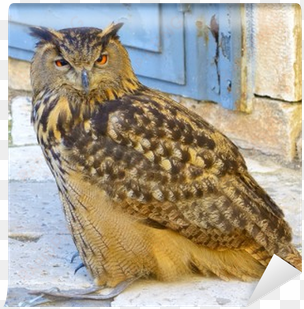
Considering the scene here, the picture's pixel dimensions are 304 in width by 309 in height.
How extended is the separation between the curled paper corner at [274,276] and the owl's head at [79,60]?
2.52ft

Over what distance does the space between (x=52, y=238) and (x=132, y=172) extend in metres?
0.74

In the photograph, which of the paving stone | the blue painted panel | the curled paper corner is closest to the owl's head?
the blue painted panel

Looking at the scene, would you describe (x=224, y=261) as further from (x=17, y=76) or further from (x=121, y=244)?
(x=17, y=76)

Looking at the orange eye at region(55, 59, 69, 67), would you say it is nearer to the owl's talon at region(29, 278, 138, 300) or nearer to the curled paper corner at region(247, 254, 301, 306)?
the owl's talon at region(29, 278, 138, 300)

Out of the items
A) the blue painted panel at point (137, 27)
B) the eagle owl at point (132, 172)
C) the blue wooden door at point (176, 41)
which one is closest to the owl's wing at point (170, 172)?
the eagle owl at point (132, 172)

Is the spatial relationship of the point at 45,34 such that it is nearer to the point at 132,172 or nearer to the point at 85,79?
the point at 85,79

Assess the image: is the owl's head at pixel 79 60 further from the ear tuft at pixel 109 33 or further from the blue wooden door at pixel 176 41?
the blue wooden door at pixel 176 41

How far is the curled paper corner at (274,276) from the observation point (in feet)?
13.0

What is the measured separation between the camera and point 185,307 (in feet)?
13.0

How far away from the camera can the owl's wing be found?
3.83 m

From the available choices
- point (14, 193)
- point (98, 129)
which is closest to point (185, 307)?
point (98, 129)

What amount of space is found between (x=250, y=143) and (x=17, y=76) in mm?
1031

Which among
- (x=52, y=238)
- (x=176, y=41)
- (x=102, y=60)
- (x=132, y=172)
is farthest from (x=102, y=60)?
(x=176, y=41)

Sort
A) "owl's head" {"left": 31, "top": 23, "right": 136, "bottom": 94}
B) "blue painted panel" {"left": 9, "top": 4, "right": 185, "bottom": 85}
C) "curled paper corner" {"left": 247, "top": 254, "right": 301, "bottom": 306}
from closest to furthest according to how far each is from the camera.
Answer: "owl's head" {"left": 31, "top": 23, "right": 136, "bottom": 94} → "curled paper corner" {"left": 247, "top": 254, "right": 301, "bottom": 306} → "blue painted panel" {"left": 9, "top": 4, "right": 185, "bottom": 85}
